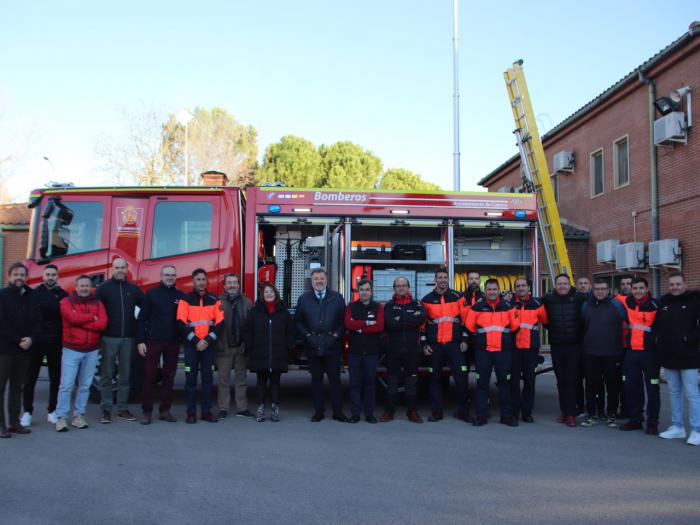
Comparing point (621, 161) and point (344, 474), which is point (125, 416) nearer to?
point (344, 474)

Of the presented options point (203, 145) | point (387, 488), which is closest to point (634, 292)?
point (387, 488)

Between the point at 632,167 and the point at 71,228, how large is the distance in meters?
12.4

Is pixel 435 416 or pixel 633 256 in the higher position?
pixel 633 256

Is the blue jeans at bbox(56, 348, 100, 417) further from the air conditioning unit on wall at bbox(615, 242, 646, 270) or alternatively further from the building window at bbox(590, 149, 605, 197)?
the building window at bbox(590, 149, 605, 197)

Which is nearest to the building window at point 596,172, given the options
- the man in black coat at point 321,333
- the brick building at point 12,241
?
the man in black coat at point 321,333

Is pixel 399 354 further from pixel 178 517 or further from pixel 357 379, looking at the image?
pixel 178 517

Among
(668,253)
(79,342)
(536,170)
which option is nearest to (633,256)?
(668,253)

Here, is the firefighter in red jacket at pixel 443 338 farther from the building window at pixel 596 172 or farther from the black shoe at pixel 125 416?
the building window at pixel 596 172

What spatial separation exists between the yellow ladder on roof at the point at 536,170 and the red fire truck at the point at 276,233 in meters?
0.73

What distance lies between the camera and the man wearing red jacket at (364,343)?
7.61 m

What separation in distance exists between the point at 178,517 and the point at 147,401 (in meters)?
3.33

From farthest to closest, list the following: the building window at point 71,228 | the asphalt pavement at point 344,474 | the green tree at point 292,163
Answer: the green tree at point 292,163, the building window at point 71,228, the asphalt pavement at point 344,474

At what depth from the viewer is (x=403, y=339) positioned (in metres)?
7.65

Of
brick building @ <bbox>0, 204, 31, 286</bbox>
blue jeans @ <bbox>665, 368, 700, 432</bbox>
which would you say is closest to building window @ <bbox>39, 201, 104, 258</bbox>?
blue jeans @ <bbox>665, 368, 700, 432</bbox>
